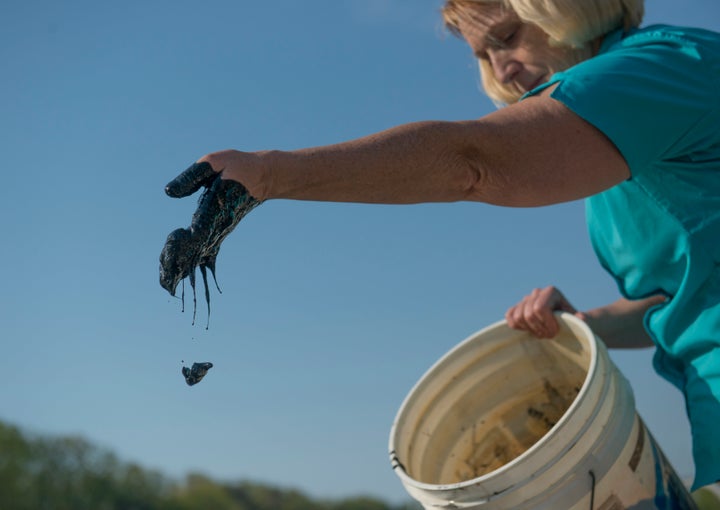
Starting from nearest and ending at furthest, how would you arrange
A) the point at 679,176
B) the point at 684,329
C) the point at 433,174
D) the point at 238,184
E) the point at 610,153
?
the point at 238,184
the point at 433,174
the point at 610,153
the point at 679,176
the point at 684,329

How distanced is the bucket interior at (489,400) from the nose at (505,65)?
79 cm

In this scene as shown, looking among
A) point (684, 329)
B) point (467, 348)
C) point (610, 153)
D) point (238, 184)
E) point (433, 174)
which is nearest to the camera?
point (238, 184)

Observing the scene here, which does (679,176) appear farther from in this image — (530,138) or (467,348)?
(467,348)

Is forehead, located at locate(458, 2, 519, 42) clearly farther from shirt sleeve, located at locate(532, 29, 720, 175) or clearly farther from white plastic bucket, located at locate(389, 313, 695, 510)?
white plastic bucket, located at locate(389, 313, 695, 510)

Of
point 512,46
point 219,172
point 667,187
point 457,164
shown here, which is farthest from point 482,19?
point 219,172

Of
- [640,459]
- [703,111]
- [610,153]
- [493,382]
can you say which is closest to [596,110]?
[610,153]

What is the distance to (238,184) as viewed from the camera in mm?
1622

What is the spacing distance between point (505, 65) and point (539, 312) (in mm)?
762

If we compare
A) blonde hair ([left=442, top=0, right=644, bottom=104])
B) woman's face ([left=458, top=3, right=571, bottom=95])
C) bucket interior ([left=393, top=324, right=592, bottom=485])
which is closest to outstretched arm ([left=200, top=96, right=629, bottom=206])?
blonde hair ([left=442, top=0, right=644, bottom=104])

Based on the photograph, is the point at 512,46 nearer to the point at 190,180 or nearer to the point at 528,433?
the point at 528,433

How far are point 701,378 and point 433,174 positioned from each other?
1.03 metres

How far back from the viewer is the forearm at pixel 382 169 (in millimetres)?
1685

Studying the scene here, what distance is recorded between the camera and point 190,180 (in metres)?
1.60

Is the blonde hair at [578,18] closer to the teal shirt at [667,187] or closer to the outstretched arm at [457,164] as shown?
the teal shirt at [667,187]
